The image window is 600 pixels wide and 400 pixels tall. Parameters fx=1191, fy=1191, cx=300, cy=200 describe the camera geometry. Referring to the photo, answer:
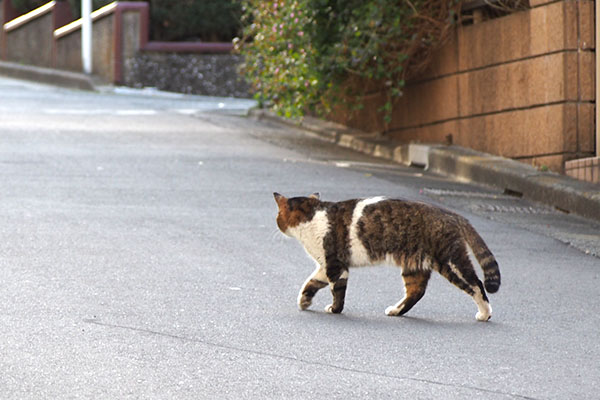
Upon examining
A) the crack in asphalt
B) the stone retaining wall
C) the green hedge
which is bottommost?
the crack in asphalt

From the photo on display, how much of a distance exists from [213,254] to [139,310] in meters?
1.93

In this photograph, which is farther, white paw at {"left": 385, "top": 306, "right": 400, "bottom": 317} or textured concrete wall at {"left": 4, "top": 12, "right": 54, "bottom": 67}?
textured concrete wall at {"left": 4, "top": 12, "right": 54, "bottom": 67}

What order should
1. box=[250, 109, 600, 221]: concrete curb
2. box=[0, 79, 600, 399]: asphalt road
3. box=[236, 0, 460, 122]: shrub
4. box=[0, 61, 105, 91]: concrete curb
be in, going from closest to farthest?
box=[0, 79, 600, 399]: asphalt road → box=[250, 109, 600, 221]: concrete curb → box=[236, 0, 460, 122]: shrub → box=[0, 61, 105, 91]: concrete curb

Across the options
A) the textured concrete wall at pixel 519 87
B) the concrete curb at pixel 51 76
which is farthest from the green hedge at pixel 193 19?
the textured concrete wall at pixel 519 87

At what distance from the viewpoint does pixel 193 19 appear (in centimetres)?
3044

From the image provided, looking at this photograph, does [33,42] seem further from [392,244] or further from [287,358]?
[287,358]

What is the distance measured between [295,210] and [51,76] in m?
24.3

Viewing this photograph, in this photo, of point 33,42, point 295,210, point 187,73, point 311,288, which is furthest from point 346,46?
point 33,42

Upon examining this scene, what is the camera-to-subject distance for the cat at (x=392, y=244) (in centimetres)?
676

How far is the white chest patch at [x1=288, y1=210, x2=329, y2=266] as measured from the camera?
704 centimetres

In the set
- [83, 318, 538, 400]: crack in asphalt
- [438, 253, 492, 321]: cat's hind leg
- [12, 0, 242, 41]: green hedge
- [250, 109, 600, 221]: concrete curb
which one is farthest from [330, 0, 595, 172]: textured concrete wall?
[12, 0, 242, 41]: green hedge

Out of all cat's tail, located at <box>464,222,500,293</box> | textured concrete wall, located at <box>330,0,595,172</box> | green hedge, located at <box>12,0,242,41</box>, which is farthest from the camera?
green hedge, located at <box>12,0,242,41</box>

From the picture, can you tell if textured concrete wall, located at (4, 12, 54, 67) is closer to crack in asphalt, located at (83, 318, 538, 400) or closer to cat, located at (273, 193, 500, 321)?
cat, located at (273, 193, 500, 321)

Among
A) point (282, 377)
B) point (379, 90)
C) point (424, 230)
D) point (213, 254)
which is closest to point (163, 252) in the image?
point (213, 254)
